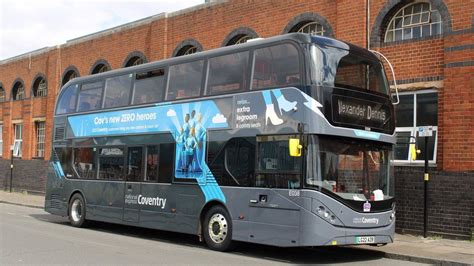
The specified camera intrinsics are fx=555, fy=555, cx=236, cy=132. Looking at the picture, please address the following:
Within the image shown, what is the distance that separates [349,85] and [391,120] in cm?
144

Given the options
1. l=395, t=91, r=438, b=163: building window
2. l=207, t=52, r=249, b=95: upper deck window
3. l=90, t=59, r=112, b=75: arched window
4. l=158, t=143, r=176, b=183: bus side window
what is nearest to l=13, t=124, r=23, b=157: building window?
Answer: l=90, t=59, r=112, b=75: arched window

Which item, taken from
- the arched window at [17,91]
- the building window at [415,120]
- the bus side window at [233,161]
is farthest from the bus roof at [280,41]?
the arched window at [17,91]

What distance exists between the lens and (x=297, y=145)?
962 cm

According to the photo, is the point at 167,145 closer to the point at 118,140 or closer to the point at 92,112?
the point at 118,140

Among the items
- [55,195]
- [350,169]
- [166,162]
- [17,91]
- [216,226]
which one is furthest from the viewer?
[17,91]

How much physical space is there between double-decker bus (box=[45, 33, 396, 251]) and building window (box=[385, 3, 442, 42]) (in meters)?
3.84

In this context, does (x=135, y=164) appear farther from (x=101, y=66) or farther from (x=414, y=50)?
(x=101, y=66)

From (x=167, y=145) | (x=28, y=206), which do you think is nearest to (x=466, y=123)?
(x=167, y=145)

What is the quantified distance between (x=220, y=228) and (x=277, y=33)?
8.28 m

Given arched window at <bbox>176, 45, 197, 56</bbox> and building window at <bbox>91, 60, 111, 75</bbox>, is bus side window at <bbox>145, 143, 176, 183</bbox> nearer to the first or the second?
arched window at <bbox>176, 45, 197, 56</bbox>

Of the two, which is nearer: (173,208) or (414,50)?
(173,208)

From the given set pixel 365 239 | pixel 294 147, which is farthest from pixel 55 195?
pixel 365 239

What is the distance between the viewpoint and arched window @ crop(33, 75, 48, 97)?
30.3 m

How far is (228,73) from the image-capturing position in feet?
38.3
